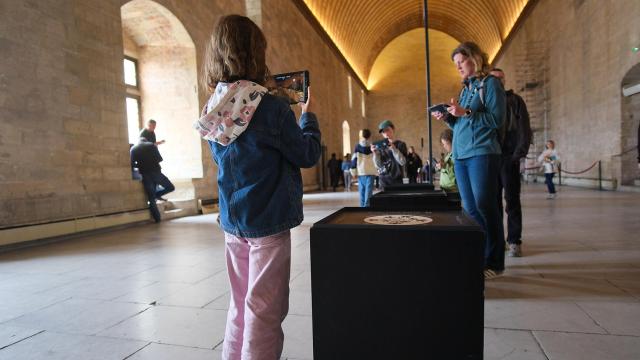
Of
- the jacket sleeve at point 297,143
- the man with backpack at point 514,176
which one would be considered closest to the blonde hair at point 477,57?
the man with backpack at point 514,176

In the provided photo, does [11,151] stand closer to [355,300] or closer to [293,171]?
[293,171]

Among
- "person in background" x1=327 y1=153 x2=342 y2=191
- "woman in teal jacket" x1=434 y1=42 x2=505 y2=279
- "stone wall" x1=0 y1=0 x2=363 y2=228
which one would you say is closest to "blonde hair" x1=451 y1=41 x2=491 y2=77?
"woman in teal jacket" x1=434 y1=42 x2=505 y2=279

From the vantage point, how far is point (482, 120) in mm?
2742

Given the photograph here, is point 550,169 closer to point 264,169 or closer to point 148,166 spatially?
point 148,166

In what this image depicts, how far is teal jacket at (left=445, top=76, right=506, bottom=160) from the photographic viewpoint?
270 cm

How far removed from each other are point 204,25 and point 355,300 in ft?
32.1

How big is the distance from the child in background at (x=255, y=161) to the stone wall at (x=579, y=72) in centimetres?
1117

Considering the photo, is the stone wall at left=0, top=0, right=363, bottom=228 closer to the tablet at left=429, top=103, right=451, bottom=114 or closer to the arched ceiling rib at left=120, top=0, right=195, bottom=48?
the arched ceiling rib at left=120, top=0, right=195, bottom=48

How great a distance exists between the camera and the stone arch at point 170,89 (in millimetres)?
9094

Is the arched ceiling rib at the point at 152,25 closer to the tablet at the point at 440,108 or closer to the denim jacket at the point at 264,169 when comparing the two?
the tablet at the point at 440,108

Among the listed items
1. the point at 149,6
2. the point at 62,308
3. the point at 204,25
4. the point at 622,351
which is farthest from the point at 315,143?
the point at 204,25

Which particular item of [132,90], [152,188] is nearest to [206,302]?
[152,188]

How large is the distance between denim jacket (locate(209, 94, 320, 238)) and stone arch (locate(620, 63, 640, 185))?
11.8m

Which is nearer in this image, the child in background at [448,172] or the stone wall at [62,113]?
the child in background at [448,172]
